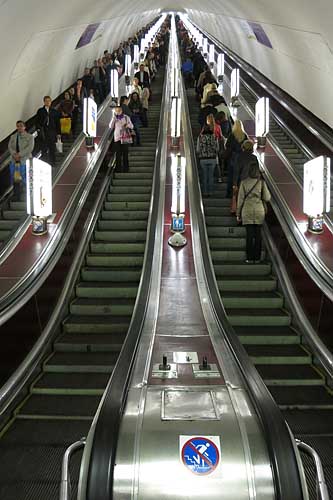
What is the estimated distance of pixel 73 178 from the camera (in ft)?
32.9

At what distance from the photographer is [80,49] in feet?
66.2

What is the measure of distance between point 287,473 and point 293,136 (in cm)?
1051

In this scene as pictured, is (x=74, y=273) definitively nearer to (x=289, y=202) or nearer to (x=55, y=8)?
(x=289, y=202)

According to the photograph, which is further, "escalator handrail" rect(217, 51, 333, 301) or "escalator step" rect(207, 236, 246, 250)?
"escalator step" rect(207, 236, 246, 250)

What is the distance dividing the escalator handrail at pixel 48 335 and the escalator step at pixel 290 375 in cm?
242

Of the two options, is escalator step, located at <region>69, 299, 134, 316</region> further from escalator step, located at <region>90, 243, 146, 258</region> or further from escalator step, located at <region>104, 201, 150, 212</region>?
escalator step, located at <region>104, 201, 150, 212</region>

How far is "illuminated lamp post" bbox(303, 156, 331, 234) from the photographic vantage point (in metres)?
7.67

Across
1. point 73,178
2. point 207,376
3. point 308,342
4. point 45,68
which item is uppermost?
point 45,68

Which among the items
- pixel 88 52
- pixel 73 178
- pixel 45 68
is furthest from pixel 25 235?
pixel 88 52

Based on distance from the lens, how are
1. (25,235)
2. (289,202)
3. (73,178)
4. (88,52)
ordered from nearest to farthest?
(25,235), (289,202), (73,178), (88,52)

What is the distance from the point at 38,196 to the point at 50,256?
4.16ft

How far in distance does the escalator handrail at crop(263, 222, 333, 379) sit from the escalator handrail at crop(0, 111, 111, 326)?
9.56 ft

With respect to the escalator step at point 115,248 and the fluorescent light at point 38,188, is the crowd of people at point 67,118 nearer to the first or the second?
the fluorescent light at point 38,188

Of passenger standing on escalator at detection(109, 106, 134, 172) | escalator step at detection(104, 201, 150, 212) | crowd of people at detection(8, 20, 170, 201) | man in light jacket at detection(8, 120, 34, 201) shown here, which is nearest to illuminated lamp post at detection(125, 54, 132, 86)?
crowd of people at detection(8, 20, 170, 201)
